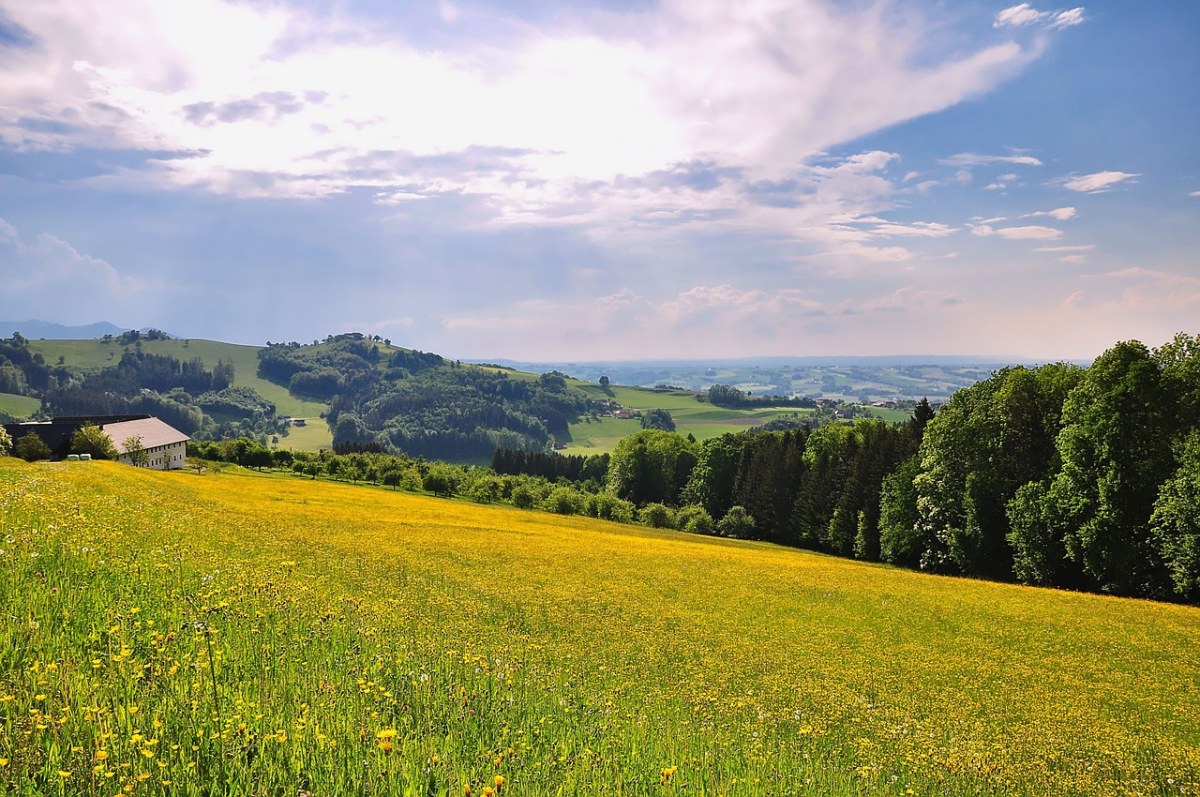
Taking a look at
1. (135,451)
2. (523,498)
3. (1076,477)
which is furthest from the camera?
(135,451)

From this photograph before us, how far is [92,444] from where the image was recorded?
94688mm

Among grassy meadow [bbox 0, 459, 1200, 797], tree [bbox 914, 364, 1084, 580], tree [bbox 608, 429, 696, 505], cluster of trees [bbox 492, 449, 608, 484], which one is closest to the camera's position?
grassy meadow [bbox 0, 459, 1200, 797]

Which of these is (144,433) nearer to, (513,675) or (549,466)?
(549,466)

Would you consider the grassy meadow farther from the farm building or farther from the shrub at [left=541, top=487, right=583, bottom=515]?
the farm building

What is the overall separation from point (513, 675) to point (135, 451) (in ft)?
396

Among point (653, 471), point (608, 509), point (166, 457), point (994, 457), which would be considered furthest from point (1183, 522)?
point (166, 457)

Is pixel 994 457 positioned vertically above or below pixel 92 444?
above

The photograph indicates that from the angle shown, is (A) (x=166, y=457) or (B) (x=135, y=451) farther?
(A) (x=166, y=457)

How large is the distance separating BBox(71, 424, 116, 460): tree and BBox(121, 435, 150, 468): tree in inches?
347

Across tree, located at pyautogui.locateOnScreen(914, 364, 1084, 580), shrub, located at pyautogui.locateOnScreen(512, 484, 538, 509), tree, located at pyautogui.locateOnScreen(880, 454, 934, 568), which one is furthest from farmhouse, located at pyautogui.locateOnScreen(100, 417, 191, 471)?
tree, located at pyautogui.locateOnScreen(914, 364, 1084, 580)

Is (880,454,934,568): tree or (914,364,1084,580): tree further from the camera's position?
(880,454,934,568): tree

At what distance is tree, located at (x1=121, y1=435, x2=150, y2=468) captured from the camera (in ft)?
346

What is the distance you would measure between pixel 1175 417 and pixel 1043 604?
803 inches

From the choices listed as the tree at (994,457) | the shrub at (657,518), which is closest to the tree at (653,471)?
the shrub at (657,518)
